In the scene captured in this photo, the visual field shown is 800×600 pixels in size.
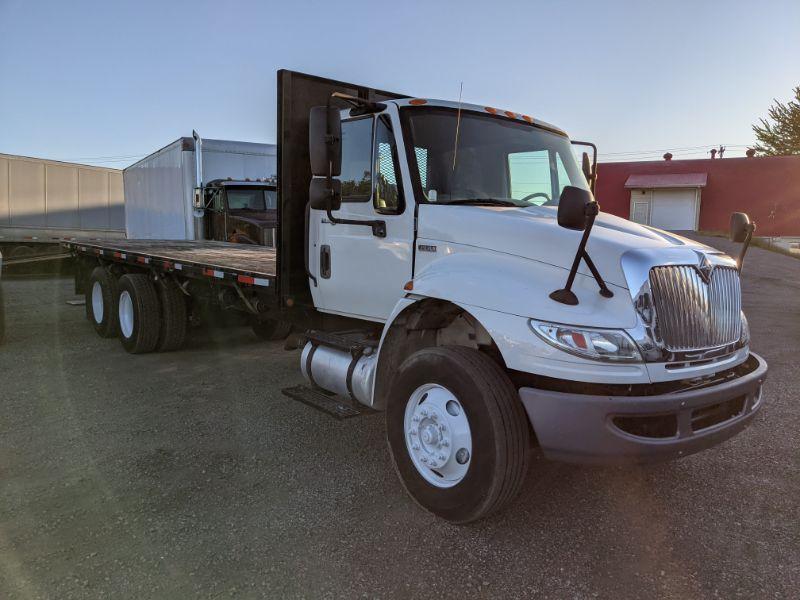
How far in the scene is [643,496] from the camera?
3.70 metres

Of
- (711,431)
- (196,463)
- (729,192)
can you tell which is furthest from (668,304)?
(729,192)

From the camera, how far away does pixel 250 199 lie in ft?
38.5

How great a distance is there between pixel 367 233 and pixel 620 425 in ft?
6.97

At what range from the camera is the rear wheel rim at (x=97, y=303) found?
8.52 meters

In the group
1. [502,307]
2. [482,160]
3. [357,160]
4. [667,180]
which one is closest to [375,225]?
[357,160]

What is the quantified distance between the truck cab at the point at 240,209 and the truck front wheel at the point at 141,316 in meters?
3.68

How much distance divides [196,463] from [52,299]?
11032 mm

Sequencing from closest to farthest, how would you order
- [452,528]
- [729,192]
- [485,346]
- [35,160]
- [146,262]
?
[452,528], [485,346], [146,262], [35,160], [729,192]

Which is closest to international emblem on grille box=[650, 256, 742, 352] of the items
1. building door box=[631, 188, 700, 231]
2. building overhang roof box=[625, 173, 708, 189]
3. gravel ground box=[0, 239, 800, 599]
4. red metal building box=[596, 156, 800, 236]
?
gravel ground box=[0, 239, 800, 599]

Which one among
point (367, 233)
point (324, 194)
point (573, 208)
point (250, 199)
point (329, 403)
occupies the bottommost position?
point (329, 403)

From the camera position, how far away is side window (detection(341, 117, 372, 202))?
4137 millimetres

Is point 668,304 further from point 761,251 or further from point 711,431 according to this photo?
point 761,251

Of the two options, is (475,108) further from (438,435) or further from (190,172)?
(190,172)

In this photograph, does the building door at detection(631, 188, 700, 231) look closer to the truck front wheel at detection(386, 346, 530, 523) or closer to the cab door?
the cab door
